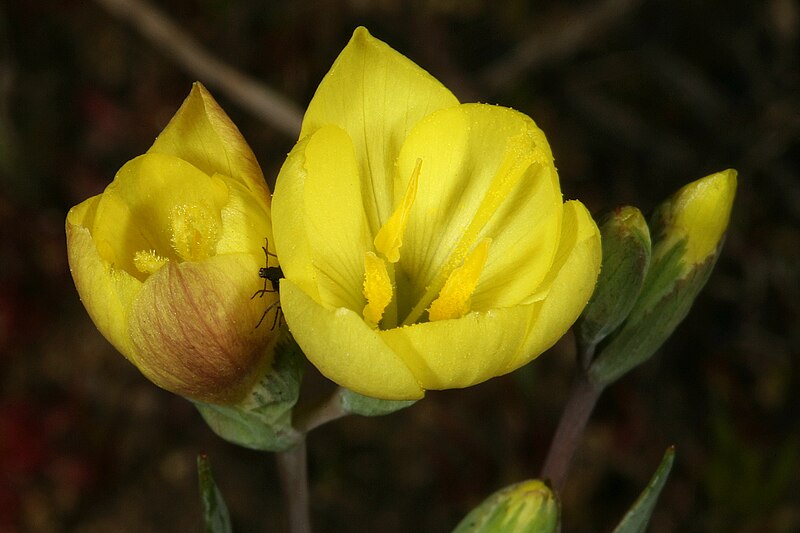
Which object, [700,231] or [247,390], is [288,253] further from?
[700,231]

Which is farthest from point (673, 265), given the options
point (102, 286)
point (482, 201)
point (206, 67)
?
point (206, 67)

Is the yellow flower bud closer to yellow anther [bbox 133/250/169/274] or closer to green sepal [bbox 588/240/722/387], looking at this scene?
green sepal [bbox 588/240/722/387]

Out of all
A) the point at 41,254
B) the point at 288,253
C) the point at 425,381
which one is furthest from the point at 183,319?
the point at 41,254

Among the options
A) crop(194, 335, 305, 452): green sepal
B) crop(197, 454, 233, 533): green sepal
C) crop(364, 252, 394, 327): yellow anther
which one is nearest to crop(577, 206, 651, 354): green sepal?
crop(364, 252, 394, 327): yellow anther

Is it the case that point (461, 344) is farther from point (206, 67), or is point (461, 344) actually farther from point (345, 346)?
point (206, 67)

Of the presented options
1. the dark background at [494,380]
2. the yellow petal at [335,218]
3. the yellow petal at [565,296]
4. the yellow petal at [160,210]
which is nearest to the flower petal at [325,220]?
the yellow petal at [335,218]

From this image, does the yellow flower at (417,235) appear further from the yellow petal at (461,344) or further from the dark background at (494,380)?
the dark background at (494,380)
